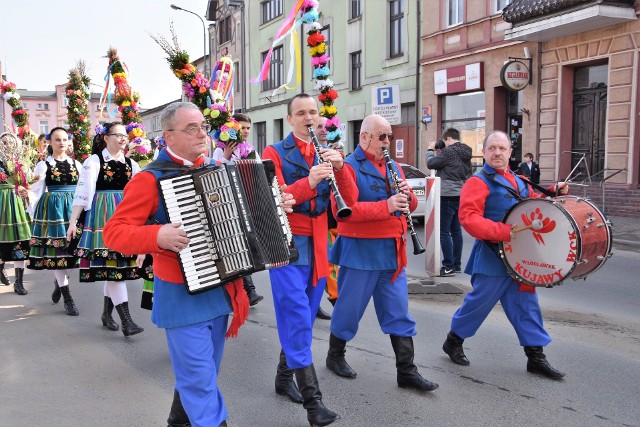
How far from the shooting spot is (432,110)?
21859 millimetres

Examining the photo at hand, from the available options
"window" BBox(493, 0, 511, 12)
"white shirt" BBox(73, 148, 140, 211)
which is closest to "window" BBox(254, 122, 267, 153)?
"window" BBox(493, 0, 511, 12)

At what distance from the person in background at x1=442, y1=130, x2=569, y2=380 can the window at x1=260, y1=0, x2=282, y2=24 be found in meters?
30.9

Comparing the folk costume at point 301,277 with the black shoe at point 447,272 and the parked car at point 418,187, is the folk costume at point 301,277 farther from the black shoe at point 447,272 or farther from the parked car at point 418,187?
the parked car at point 418,187

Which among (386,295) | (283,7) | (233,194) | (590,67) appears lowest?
(386,295)

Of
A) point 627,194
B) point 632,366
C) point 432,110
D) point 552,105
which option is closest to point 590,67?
point 552,105

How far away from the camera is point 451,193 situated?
895 centimetres

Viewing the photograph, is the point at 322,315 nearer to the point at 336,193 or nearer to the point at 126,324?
the point at 126,324

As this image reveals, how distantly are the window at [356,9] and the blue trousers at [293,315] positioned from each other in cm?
2359

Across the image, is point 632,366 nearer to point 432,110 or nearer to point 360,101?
point 432,110

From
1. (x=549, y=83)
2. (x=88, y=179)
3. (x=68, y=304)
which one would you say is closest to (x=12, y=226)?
(x=68, y=304)

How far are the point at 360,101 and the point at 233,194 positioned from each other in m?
24.0

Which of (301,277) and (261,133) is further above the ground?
(261,133)

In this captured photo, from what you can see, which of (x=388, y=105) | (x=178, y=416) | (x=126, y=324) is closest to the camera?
(x=178, y=416)

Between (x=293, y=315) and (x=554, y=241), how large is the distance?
6.25 ft
